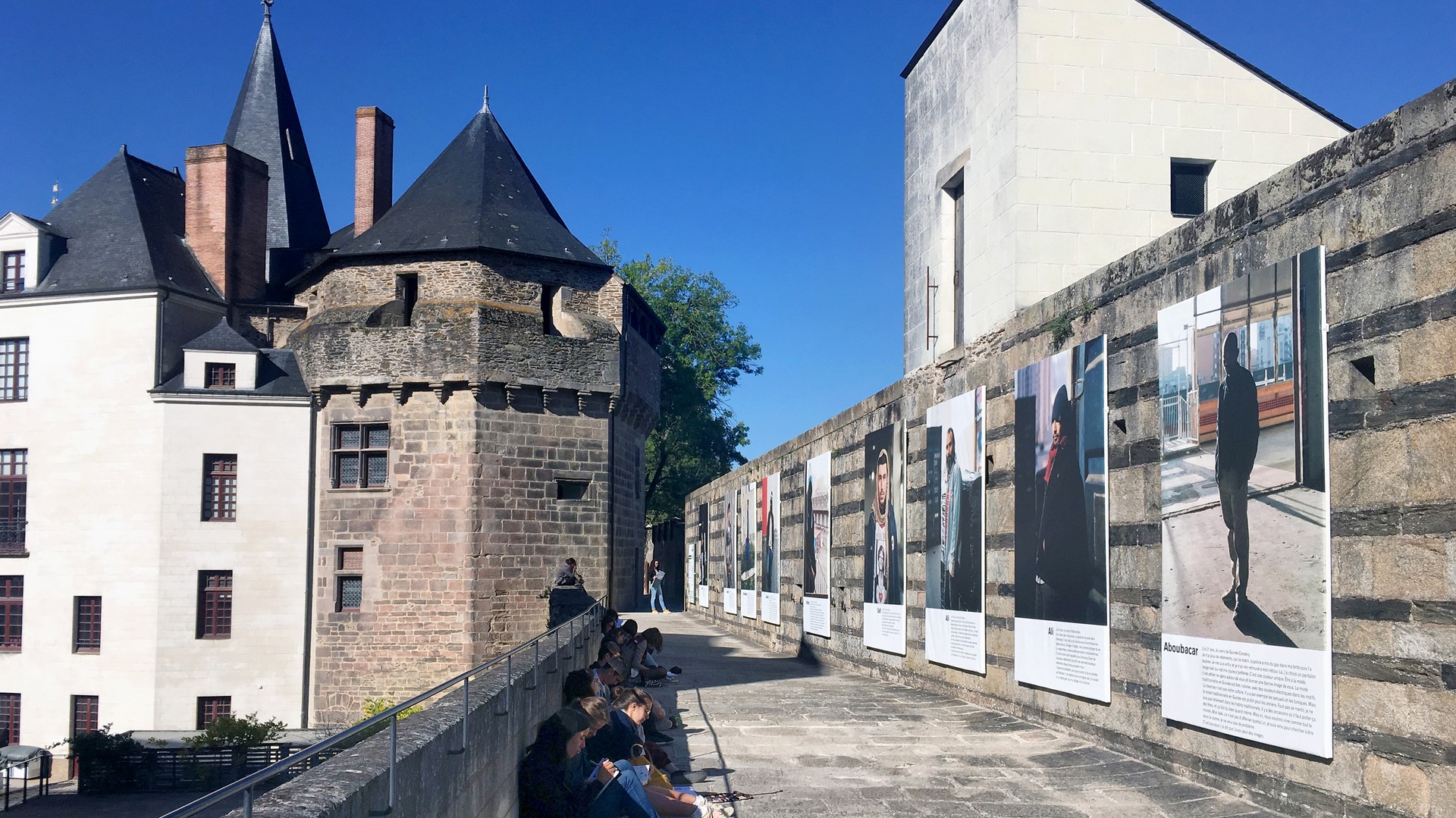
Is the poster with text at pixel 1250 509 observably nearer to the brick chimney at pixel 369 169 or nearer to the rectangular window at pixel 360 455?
the rectangular window at pixel 360 455

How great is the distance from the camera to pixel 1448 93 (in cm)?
578

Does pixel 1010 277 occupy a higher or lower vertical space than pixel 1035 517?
higher

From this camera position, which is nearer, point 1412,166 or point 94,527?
point 1412,166

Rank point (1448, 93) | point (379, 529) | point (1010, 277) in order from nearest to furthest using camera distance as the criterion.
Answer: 1. point (1448, 93)
2. point (1010, 277)
3. point (379, 529)

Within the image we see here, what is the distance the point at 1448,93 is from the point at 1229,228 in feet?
6.23

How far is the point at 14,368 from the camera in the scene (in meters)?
31.1

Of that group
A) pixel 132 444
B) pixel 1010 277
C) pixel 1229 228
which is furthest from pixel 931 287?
pixel 132 444

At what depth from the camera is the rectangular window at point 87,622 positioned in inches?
1164

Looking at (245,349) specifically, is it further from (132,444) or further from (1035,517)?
(1035,517)

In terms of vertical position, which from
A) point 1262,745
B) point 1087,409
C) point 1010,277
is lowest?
point 1262,745

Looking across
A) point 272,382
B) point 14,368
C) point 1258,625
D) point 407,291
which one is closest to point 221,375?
point 272,382

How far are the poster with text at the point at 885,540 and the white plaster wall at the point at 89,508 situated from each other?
66.4ft

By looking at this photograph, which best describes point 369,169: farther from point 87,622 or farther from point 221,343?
point 87,622

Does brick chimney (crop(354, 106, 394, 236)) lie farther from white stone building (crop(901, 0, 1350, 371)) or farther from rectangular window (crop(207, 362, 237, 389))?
white stone building (crop(901, 0, 1350, 371))
